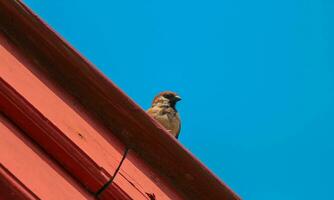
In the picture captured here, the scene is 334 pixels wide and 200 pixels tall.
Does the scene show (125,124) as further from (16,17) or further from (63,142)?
(16,17)

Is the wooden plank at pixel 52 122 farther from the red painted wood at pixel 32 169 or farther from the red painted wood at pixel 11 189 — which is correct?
the red painted wood at pixel 11 189

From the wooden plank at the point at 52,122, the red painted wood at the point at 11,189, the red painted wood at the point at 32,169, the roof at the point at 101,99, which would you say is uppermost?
the roof at the point at 101,99

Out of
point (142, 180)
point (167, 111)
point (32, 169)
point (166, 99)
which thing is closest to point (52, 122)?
point (32, 169)

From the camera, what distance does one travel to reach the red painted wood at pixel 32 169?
4176 millimetres

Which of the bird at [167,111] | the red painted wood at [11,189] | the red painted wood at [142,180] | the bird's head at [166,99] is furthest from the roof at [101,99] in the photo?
the bird's head at [166,99]

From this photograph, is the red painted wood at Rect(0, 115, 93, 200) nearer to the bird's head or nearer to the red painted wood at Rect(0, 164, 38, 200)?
the red painted wood at Rect(0, 164, 38, 200)

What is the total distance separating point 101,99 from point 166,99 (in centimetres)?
607

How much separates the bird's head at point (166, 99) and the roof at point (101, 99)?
585cm

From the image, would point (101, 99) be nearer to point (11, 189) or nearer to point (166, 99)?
point (11, 189)

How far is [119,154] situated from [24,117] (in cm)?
55

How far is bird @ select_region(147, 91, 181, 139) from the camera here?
32.7 feet

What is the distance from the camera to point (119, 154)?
4.66 meters

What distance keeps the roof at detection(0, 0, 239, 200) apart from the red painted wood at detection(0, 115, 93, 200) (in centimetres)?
44

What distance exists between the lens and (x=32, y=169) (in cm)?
425
